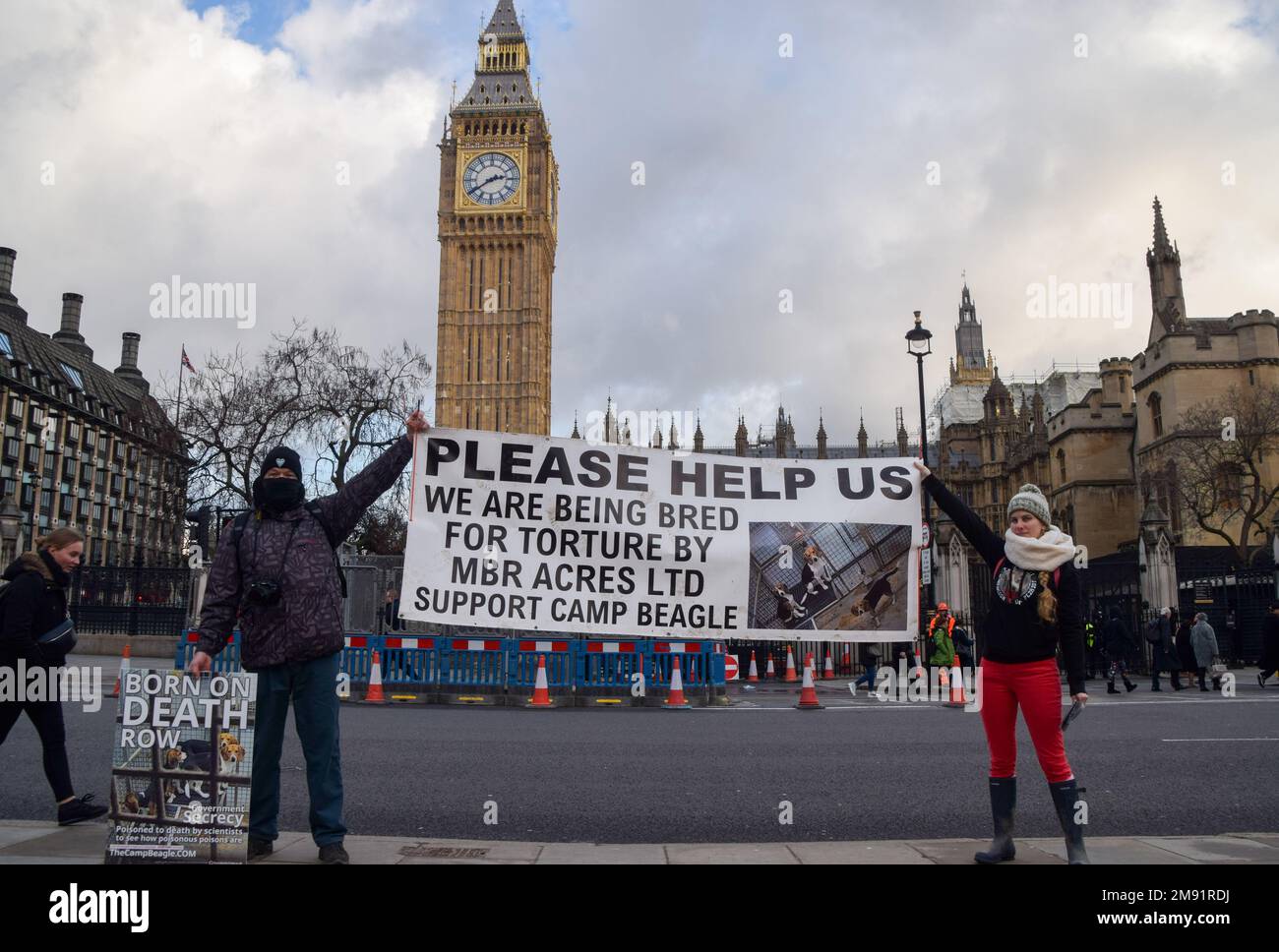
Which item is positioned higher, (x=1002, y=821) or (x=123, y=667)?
(x=123, y=667)

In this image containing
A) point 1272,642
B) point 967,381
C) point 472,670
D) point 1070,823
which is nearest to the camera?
point 1070,823

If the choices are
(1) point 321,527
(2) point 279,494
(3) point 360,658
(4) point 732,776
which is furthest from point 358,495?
(3) point 360,658

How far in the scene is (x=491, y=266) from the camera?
87.7 m

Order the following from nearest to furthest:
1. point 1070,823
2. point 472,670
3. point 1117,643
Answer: point 1070,823, point 472,670, point 1117,643

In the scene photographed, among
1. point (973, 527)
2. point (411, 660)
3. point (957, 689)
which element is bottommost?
point (957, 689)

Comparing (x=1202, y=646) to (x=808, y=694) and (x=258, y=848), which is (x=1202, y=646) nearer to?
(x=808, y=694)

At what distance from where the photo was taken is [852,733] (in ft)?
37.1

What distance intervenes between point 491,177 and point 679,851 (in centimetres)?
8892
